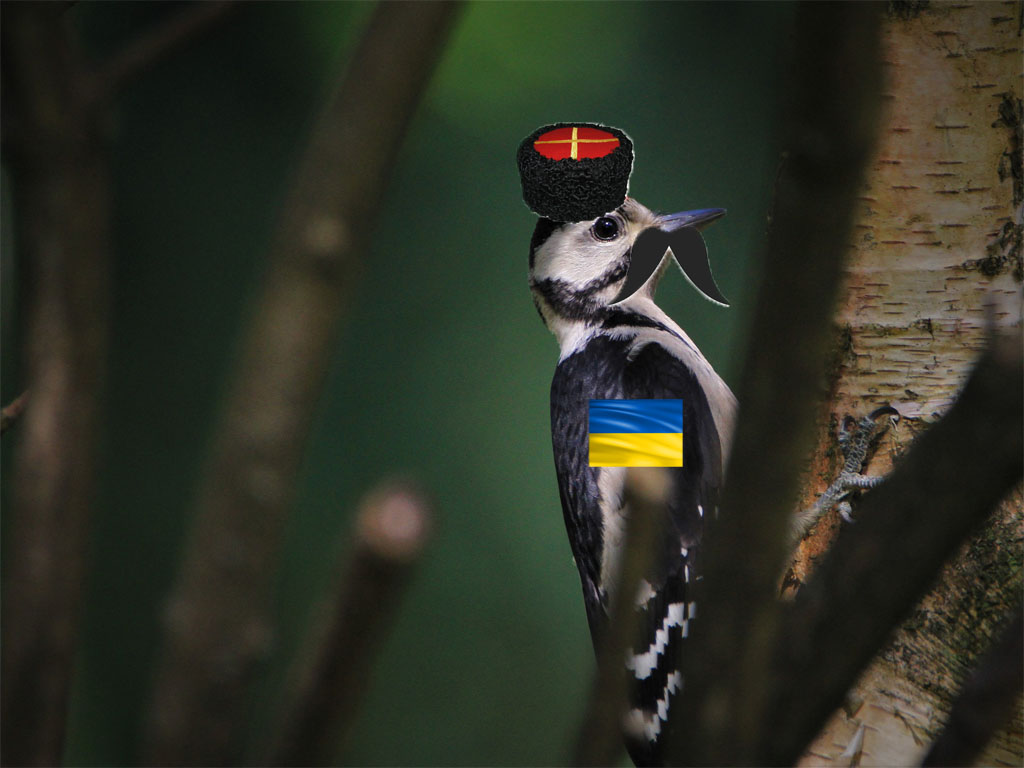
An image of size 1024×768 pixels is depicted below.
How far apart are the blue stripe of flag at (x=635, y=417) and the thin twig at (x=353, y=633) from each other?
72cm

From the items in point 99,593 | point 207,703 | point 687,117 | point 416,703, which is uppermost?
point 687,117

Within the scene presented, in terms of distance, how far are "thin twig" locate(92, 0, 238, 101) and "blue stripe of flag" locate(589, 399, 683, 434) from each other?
1.88ft

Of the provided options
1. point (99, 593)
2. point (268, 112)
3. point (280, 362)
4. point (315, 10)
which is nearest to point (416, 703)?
point (99, 593)

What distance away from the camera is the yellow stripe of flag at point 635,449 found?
0.96 metres

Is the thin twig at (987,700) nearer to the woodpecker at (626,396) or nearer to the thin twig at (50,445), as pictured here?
the thin twig at (50,445)

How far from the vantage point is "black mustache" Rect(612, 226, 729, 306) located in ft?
4.02

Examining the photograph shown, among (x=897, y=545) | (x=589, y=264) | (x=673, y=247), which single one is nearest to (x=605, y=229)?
(x=589, y=264)

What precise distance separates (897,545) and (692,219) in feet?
3.17

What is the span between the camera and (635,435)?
1.01 metres

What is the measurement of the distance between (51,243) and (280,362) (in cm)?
11

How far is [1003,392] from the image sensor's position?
378 millimetres

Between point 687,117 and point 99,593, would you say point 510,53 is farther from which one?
point 99,593

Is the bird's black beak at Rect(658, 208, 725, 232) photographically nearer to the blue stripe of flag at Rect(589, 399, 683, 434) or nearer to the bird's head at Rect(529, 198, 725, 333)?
the bird's head at Rect(529, 198, 725, 333)

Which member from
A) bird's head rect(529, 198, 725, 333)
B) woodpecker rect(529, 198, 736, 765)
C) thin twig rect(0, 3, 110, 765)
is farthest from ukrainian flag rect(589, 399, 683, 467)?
thin twig rect(0, 3, 110, 765)
